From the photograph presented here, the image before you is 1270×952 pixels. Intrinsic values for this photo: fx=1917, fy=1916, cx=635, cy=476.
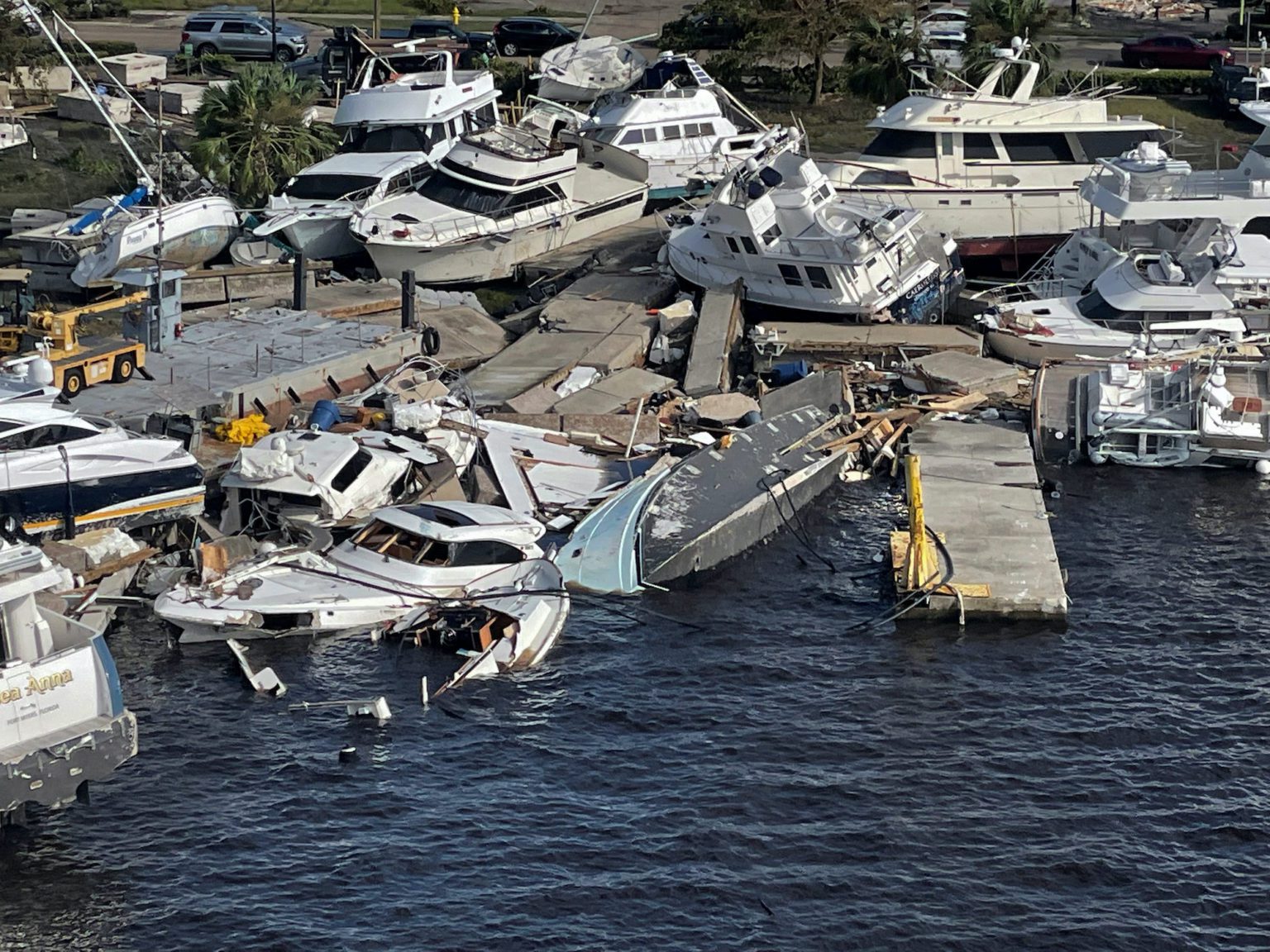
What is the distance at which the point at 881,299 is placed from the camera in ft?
143

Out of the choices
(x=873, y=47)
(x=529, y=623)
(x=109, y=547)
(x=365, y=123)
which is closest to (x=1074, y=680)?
(x=529, y=623)

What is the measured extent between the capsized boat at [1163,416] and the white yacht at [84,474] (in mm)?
17061

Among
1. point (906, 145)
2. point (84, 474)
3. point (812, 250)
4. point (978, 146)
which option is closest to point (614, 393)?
point (812, 250)

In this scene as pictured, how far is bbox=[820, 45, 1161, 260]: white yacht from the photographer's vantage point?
4984 centimetres

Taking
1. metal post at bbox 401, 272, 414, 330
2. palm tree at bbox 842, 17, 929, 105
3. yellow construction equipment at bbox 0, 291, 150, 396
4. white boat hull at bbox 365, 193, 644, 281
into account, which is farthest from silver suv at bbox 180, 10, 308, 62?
yellow construction equipment at bbox 0, 291, 150, 396

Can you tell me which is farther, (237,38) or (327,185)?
(237,38)

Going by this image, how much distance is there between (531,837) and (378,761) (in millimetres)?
2868

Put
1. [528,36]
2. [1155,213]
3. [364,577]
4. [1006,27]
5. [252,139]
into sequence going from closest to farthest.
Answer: [364,577] < [1155,213] < [252,139] < [1006,27] < [528,36]

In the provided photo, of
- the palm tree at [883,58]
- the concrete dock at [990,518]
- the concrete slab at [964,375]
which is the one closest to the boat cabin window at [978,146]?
the palm tree at [883,58]

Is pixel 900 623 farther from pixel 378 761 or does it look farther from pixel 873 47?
pixel 873 47

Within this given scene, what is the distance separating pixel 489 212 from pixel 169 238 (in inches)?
314

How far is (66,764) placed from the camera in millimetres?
23797

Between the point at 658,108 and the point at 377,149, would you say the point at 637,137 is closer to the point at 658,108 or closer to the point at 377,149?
the point at 658,108

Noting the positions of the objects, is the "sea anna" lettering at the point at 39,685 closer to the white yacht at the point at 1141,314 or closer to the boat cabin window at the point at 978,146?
the white yacht at the point at 1141,314
